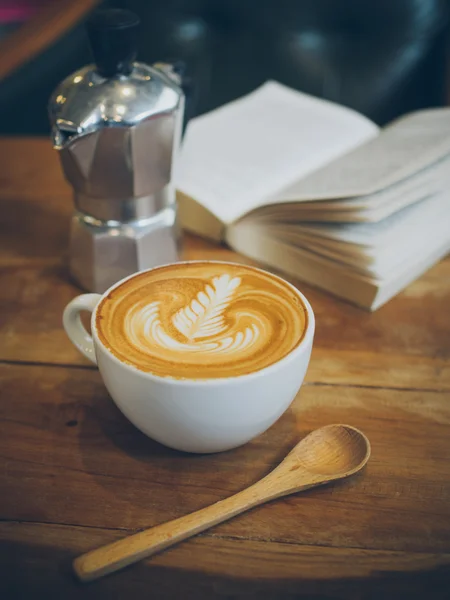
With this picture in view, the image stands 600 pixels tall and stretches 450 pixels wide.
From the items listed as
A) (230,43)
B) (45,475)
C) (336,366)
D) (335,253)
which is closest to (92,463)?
(45,475)

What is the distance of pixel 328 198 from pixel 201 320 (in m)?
0.25

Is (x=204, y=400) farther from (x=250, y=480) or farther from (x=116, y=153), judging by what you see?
(x=116, y=153)

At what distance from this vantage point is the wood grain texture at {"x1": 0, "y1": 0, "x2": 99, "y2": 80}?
119 centimetres

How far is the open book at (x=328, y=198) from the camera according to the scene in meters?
0.69

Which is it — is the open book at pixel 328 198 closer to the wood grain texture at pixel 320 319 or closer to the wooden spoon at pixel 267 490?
the wood grain texture at pixel 320 319

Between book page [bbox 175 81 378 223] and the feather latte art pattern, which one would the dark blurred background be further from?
the feather latte art pattern

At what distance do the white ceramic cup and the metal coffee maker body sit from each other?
23 centimetres

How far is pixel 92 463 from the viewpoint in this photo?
0.50m

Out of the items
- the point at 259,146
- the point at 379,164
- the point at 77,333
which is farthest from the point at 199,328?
the point at 259,146

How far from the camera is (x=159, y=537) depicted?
0.43 m

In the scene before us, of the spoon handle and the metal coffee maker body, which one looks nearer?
the spoon handle

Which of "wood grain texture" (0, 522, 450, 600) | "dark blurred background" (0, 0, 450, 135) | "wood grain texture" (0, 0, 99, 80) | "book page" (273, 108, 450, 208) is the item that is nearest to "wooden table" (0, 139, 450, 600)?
"wood grain texture" (0, 522, 450, 600)

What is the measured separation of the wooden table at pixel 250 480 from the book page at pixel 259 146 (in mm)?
229

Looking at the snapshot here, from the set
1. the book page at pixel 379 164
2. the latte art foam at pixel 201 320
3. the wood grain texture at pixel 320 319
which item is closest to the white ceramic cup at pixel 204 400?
the latte art foam at pixel 201 320
